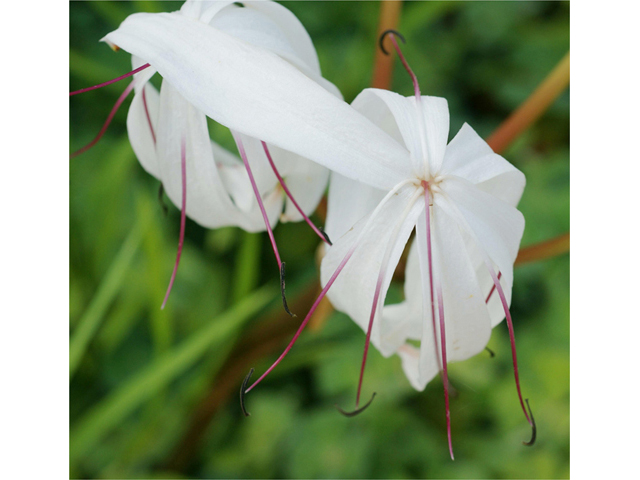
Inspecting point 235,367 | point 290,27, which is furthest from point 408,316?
point 235,367

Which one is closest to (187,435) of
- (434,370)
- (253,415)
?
(253,415)

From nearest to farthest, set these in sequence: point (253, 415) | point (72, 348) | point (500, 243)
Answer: point (500, 243), point (72, 348), point (253, 415)

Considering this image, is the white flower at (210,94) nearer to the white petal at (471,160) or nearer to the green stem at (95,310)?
the white petal at (471,160)

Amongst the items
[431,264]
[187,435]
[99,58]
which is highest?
[431,264]

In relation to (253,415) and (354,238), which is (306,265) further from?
(354,238)

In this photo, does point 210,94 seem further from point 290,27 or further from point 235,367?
point 235,367

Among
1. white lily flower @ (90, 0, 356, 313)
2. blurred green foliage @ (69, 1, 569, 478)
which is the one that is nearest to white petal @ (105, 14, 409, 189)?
white lily flower @ (90, 0, 356, 313)

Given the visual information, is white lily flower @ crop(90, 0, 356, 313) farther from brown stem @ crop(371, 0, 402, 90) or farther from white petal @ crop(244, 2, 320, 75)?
brown stem @ crop(371, 0, 402, 90)
